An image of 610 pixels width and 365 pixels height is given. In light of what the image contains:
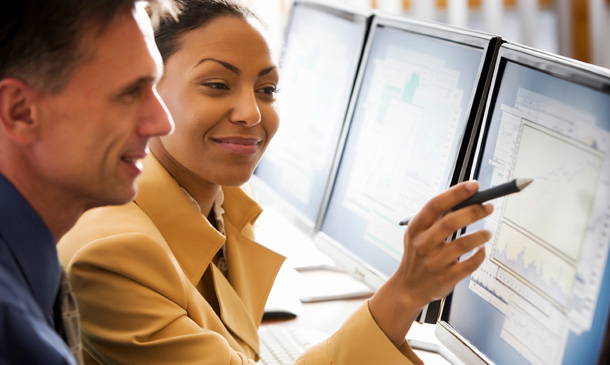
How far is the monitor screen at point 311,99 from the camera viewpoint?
1647 millimetres

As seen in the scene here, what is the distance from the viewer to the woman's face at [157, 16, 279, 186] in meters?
1.19

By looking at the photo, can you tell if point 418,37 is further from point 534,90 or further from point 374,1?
point 374,1

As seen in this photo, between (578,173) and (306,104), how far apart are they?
0.97 m

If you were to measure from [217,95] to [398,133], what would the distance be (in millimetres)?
377

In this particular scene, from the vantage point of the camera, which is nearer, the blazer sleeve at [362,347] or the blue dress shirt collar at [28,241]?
the blue dress shirt collar at [28,241]

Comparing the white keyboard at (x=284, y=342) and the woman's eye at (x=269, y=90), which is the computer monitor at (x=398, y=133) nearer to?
the white keyboard at (x=284, y=342)

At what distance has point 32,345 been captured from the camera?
2.44ft

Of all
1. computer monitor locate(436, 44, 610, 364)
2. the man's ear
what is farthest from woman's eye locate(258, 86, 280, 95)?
the man's ear

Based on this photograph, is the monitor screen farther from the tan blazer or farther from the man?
the man

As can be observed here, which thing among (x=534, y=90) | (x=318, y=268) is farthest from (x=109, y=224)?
(x=318, y=268)

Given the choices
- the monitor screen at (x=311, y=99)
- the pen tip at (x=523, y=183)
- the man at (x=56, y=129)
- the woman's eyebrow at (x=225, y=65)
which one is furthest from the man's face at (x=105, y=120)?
the monitor screen at (x=311, y=99)

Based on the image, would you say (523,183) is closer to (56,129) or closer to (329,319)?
(56,129)

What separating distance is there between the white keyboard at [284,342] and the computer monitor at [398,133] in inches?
6.0

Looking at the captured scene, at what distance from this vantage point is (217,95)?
1.21m
